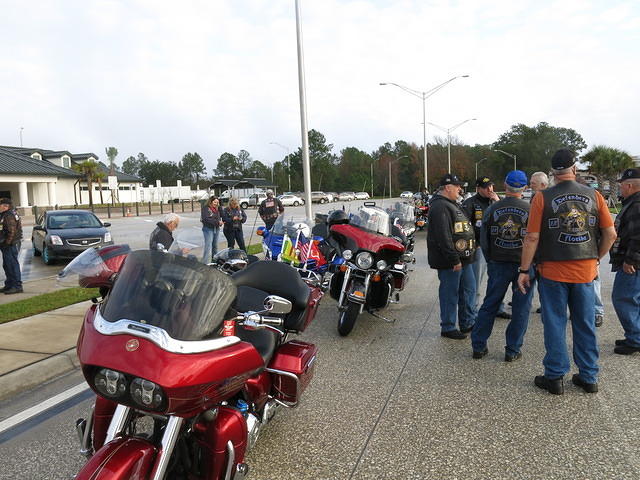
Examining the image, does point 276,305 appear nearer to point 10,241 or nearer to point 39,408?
point 39,408

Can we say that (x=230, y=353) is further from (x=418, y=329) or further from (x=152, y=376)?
(x=418, y=329)

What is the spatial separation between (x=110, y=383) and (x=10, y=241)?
8.23 metres

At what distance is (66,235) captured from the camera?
14.3 metres

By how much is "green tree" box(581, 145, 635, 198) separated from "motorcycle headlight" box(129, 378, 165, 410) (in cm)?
4104

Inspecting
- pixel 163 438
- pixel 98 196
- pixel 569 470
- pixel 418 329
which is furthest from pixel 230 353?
pixel 98 196

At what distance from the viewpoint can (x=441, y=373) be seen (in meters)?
4.96

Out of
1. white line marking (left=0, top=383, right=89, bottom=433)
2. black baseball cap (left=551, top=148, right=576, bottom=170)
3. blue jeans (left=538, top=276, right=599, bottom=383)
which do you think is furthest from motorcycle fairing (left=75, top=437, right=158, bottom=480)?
black baseball cap (left=551, top=148, right=576, bottom=170)

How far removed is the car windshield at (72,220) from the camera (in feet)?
50.2

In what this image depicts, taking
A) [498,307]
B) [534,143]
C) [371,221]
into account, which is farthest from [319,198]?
[498,307]

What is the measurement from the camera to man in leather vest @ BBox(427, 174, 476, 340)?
5770mm

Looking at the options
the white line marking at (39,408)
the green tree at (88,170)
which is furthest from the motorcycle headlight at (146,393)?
the green tree at (88,170)

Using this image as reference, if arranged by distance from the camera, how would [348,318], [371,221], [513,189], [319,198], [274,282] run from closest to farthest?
[274,282], [513,189], [348,318], [371,221], [319,198]

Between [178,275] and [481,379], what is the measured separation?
10.9 feet

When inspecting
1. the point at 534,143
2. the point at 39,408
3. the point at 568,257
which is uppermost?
the point at 534,143
